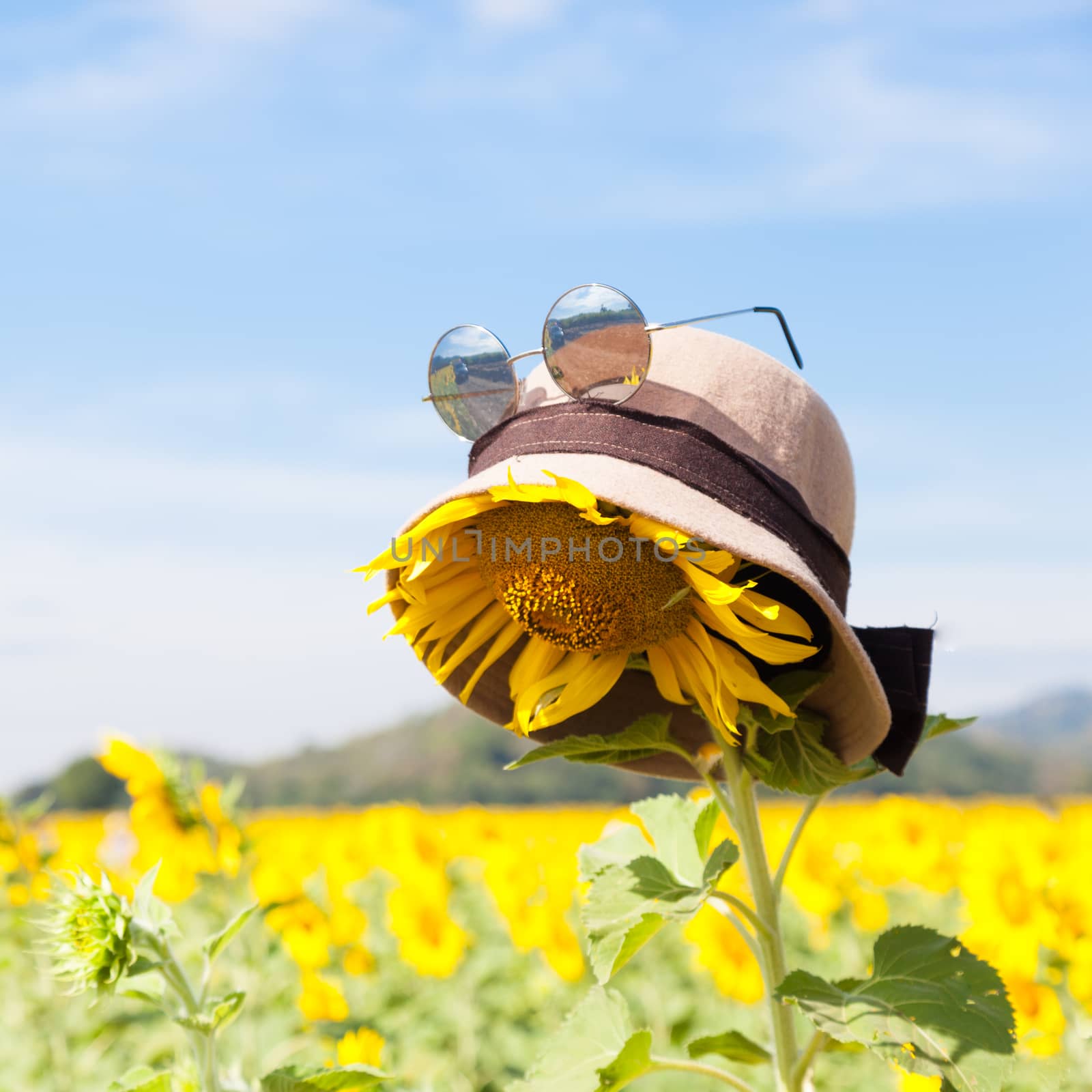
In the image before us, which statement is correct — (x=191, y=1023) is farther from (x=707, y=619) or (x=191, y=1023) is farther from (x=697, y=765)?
(x=707, y=619)

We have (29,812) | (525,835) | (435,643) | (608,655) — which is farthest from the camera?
(525,835)

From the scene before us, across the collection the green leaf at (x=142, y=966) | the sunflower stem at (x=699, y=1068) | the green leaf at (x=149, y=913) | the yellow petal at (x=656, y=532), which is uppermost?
the yellow petal at (x=656, y=532)

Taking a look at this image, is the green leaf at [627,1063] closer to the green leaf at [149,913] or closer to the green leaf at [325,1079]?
the green leaf at [325,1079]

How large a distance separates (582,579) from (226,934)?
818mm

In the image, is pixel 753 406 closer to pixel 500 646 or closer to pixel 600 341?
pixel 600 341

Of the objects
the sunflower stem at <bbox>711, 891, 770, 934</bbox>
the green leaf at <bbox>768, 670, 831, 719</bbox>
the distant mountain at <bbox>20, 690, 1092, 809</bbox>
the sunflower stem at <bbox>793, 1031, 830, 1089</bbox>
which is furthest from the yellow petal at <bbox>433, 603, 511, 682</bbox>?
the distant mountain at <bbox>20, 690, 1092, 809</bbox>

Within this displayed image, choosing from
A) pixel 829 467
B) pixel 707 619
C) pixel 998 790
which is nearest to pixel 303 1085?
pixel 707 619

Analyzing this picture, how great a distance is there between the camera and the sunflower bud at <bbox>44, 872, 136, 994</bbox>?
163 cm

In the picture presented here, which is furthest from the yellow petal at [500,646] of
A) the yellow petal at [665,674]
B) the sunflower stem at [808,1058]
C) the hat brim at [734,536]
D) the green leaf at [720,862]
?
the sunflower stem at [808,1058]

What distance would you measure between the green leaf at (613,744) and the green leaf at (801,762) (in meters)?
0.13

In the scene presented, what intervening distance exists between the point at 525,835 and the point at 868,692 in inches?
211

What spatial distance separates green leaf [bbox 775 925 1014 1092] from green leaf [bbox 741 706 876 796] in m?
0.26

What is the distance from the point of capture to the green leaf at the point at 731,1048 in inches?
67.5

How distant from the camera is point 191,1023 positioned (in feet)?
5.57
